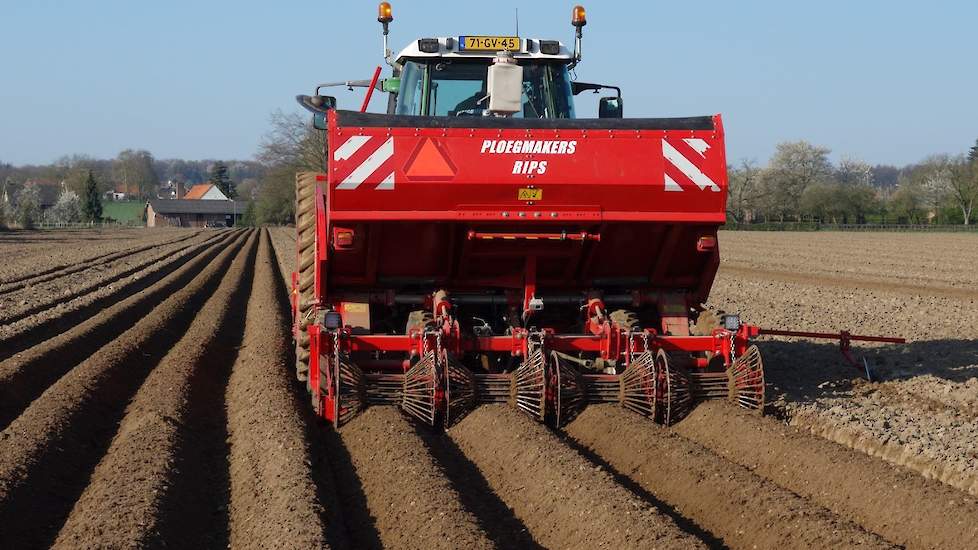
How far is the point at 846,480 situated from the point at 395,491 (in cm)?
253

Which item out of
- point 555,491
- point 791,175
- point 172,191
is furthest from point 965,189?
point 172,191

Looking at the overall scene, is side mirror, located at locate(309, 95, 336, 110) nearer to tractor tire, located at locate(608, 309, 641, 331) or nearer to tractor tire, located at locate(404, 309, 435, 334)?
tractor tire, located at locate(404, 309, 435, 334)

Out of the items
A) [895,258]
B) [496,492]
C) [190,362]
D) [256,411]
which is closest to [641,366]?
[496,492]

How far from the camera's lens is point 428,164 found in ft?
26.2

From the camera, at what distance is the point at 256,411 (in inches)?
334

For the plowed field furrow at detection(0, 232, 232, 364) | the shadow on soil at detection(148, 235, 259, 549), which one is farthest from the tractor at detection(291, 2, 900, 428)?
the plowed field furrow at detection(0, 232, 232, 364)

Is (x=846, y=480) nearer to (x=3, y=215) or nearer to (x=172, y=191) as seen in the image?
(x=3, y=215)

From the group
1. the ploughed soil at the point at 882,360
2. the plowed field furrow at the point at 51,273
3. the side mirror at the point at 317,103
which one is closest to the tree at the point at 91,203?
the plowed field furrow at the point at 51,273

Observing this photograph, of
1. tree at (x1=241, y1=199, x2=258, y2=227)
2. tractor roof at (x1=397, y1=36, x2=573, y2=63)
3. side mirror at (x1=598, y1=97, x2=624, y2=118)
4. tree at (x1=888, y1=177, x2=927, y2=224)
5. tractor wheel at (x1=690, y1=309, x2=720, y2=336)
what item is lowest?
tree at (x1=241, y1=199, x2=258, y2=227)

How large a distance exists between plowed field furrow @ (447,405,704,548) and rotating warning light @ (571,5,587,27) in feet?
12.3

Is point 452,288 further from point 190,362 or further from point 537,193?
point 190,362

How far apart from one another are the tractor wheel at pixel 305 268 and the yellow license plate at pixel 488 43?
179 centimetres

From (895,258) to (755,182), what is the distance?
6019cm

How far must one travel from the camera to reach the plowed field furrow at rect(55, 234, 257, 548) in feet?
18.5
